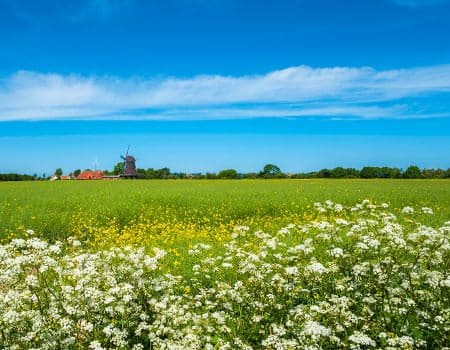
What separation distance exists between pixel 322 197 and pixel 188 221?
10839mm

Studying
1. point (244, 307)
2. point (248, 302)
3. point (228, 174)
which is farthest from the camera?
point (228, 174)

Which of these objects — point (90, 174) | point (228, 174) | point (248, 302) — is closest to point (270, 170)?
point (228, 174)

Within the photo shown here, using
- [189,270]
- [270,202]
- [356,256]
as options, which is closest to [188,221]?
[270,202]

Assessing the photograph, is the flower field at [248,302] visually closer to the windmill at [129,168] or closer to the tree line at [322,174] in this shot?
the tree line at [322,174]

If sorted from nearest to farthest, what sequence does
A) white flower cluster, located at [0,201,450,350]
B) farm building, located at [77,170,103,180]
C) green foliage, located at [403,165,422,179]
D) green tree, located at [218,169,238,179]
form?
1. white flower cluster, located at [0,201,450,350]
2. green foliage, located at [403,165,422,179]
3. green tree, located at [218,169,238,179]
4. farm building, located at [77,170,103,180]

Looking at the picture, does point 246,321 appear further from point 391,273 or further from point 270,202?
point 270,202

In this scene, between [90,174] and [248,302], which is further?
[90,174]

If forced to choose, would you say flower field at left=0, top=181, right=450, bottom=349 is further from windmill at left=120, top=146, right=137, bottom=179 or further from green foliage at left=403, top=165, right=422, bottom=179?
windmill at left=120, top=146, right=137, bottom=179

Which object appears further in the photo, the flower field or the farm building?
the farm building

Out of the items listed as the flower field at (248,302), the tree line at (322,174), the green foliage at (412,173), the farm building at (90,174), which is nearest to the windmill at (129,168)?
the tree line at (322,174)

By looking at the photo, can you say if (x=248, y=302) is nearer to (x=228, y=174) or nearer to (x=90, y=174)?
(x=228, y=174)

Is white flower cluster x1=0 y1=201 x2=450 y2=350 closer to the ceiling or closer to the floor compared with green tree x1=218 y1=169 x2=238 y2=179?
closer to the floor

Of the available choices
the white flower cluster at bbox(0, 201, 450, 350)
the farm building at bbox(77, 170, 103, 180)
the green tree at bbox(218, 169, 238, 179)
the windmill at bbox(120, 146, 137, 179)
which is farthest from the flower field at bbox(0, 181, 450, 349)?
the farm building at bbox(77, 170, 103, 180)

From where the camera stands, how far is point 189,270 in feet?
32.0
